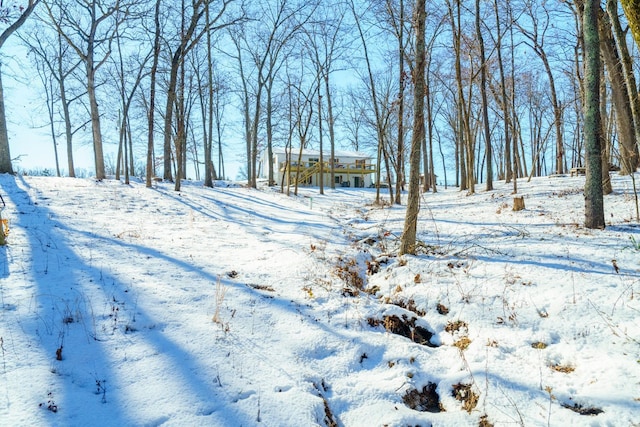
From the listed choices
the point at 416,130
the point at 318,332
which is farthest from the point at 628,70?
the point at 318,332

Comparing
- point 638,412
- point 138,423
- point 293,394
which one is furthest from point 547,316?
point 138,423

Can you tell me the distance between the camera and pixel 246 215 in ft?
36.8

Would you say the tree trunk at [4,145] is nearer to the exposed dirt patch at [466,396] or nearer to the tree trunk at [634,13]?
the exposed dirt patch at [466,396]

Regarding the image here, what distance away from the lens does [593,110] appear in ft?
19.8

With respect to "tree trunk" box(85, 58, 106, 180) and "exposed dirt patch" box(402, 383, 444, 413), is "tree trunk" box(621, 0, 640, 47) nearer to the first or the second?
"exposed dirt patch" box(402, 383, 444, 413)

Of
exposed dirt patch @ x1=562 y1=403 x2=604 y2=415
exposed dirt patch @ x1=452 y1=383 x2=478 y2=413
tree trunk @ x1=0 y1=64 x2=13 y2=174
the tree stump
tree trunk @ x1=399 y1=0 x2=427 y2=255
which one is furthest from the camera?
tree trunk @ x1=0 y1=64 x2=13 y2=174

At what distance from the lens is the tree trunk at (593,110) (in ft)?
19.6

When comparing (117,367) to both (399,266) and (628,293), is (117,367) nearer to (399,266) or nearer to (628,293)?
(399,266)

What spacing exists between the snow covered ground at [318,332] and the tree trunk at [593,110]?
2.45 feet

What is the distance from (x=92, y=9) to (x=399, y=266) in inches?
747

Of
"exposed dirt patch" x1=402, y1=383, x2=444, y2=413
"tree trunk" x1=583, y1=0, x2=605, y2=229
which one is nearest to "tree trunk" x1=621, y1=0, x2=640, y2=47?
"tree trunk" x1=583, y1=0, x2=605, y2=229

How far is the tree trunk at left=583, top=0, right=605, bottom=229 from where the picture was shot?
598cm

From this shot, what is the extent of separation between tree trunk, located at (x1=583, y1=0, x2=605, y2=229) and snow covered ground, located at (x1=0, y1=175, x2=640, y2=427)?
2.45 feet

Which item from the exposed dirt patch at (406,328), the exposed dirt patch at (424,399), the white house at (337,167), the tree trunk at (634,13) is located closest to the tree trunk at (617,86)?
the tree trunk at (634,13)
